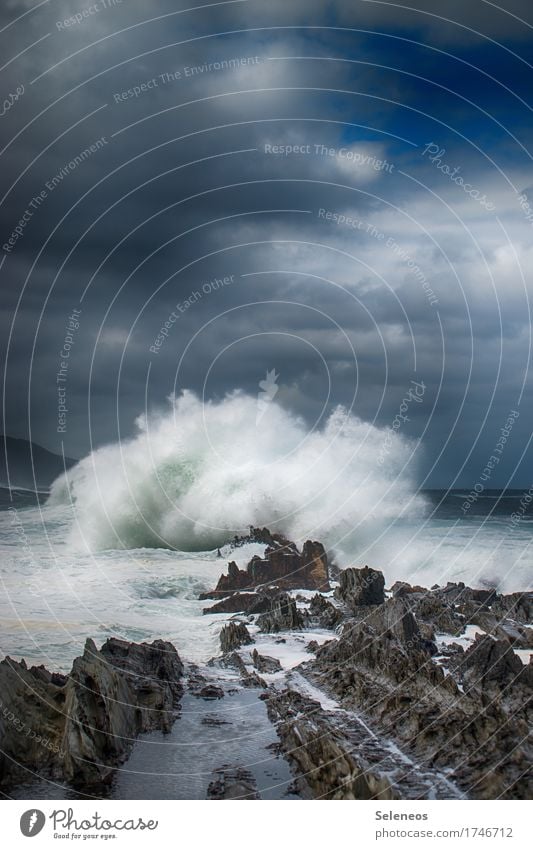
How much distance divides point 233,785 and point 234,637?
8.20m

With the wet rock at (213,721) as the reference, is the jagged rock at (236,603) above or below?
above

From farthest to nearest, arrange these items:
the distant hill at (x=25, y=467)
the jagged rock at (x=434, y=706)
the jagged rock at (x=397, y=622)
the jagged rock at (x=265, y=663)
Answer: the distant hill at (x=25, y=467)
the jagged rock at (x=397, y=622)
the jagged rock at (x=265, y=663)
the jagged rock at (x=434, y=706)

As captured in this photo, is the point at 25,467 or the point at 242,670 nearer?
the point at 242,670

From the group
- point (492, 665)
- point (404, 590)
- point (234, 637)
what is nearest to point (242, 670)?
point (234, 637)

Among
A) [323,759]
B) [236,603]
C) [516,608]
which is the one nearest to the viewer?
[323,759]

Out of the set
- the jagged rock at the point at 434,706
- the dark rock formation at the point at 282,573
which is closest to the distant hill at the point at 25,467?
the dark rock formation at the point at 282,573

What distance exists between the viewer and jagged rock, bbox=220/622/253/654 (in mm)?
18500

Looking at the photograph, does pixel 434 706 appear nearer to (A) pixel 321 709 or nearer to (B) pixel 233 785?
(A) pixel 321 709

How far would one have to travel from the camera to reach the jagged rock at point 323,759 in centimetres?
985

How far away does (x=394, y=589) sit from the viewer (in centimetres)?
2548

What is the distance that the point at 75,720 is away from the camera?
11.0 meters

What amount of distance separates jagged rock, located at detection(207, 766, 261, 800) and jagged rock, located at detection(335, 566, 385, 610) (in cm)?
1128

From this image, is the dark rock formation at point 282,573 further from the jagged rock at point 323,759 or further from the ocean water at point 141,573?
the jagged rock at point 323,759

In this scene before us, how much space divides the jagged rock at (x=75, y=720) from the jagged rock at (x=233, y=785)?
1.74 meters
